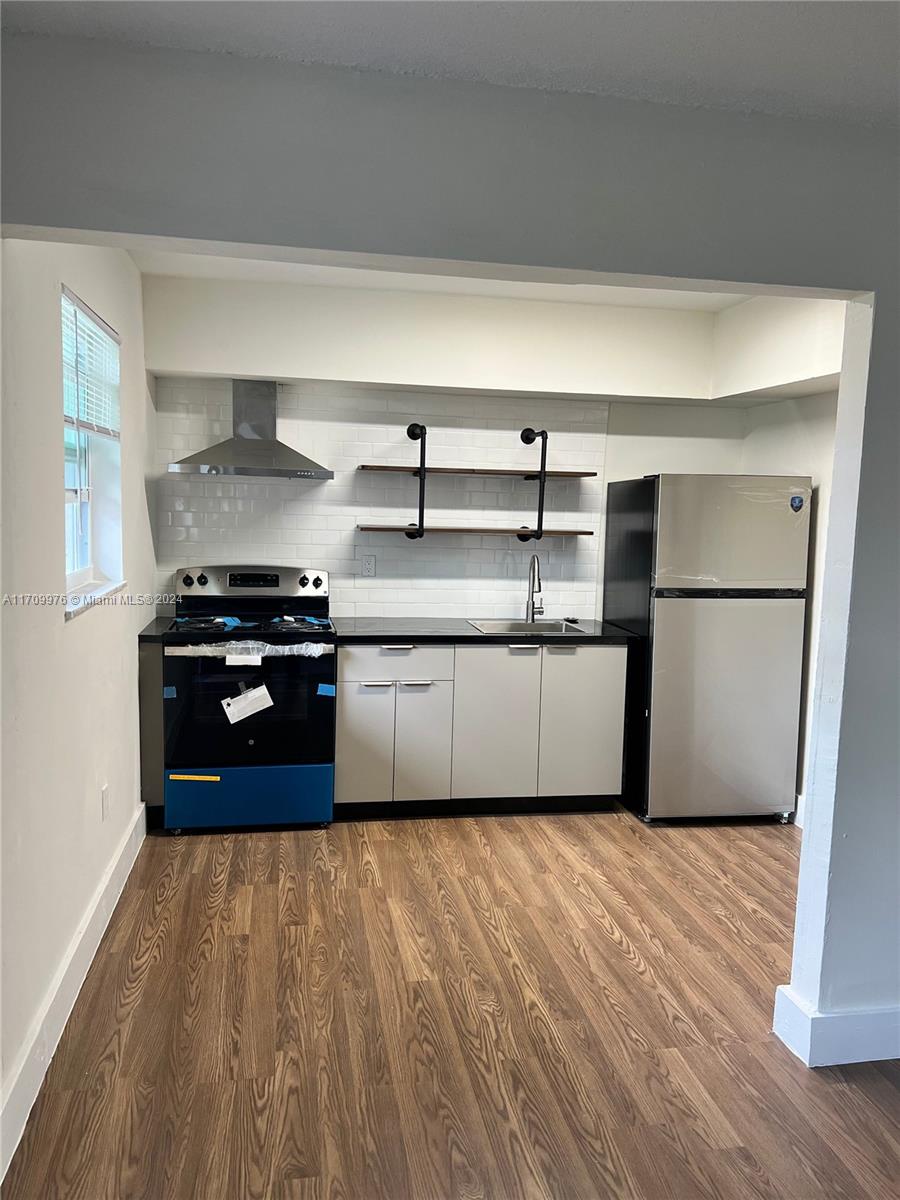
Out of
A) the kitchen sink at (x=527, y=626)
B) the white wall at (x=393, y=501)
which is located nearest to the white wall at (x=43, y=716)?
the white wall at (x=393, y=501)

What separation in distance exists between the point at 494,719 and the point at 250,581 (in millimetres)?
1385

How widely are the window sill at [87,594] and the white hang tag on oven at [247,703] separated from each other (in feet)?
2.32

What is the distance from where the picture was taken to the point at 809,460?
424 centimetres

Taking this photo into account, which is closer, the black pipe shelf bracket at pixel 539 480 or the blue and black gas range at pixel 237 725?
the blue and black gas range at pixel 237 725

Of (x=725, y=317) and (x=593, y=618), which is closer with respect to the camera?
(x=725, y=317)

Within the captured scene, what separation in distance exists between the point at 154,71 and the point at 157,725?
2683 millimetres

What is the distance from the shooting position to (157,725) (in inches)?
151

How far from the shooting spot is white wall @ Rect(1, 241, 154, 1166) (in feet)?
6.42

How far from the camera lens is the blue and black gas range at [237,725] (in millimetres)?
3791

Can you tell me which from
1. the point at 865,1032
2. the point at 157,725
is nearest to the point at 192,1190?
the point at 865,1032

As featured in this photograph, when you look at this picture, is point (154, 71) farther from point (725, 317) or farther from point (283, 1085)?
point (725, 317)

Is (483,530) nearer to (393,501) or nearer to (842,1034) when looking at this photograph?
(393,501)

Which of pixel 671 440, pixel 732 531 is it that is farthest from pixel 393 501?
pixel 732 531

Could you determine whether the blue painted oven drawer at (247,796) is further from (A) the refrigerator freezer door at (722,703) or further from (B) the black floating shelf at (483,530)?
(A) the refrigerator freezer door at (722,703)
